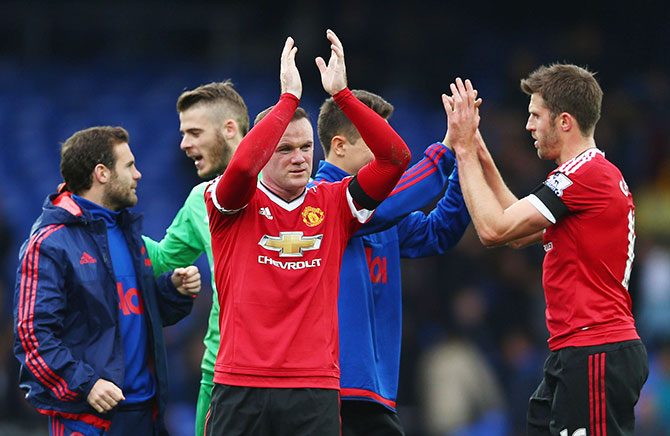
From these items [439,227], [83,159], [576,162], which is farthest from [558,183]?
[83,159]

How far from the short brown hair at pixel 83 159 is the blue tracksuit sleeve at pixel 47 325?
458 millimetres

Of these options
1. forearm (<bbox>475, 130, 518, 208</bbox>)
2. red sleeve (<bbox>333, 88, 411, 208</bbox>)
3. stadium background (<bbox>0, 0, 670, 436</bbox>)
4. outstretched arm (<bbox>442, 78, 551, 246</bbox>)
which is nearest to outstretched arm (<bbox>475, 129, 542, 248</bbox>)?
forearm (<bbox>475, 130, 518, 208</bbox>)

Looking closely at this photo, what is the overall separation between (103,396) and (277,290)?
134 cm

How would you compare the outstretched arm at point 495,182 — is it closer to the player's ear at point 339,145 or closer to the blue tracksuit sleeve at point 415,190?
the blue tracksuit sleeve at point 415,190

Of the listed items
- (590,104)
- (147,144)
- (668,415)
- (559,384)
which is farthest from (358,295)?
(147,144)

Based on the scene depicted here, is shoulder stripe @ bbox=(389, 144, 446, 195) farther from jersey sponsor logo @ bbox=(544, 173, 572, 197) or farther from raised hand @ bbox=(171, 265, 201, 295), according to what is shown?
raised hand @ bbox=(171, 265, 201, 295)

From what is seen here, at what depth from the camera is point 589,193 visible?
464 centimetres

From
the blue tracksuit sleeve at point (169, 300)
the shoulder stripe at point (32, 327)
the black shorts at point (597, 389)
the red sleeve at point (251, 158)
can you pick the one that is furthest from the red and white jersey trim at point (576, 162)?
the shoulder stripe at point (32, 327)

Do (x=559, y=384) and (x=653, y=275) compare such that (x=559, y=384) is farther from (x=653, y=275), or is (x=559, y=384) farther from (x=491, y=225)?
(x=653, y=275)

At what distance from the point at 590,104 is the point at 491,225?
839 mm

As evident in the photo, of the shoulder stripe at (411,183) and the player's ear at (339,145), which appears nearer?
the shoulder stripe at (411,183)

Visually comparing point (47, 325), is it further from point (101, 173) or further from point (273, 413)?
point (273, 413)

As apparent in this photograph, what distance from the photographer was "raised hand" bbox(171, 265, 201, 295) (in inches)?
217

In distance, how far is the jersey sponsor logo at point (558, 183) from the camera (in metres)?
4.65
